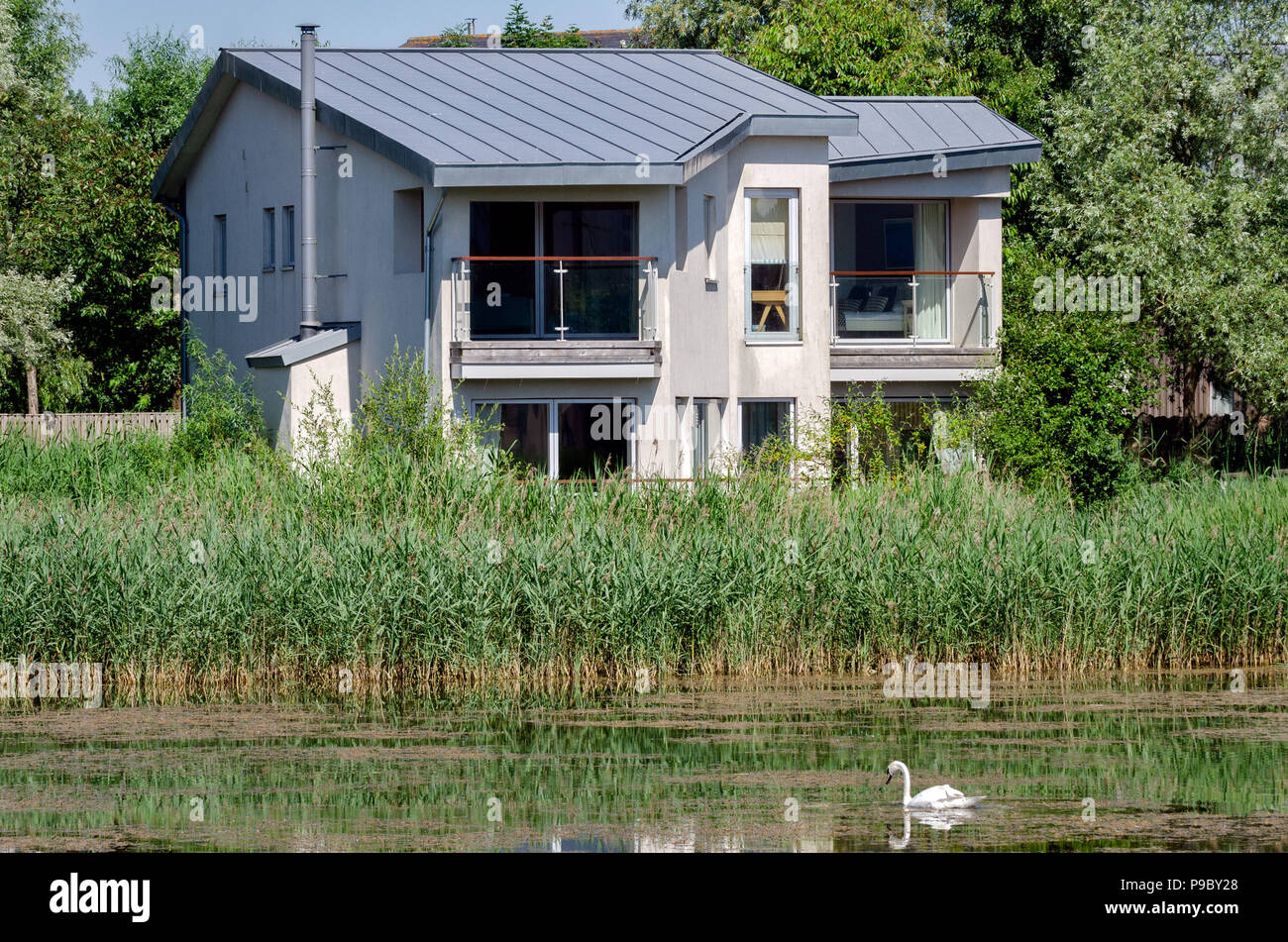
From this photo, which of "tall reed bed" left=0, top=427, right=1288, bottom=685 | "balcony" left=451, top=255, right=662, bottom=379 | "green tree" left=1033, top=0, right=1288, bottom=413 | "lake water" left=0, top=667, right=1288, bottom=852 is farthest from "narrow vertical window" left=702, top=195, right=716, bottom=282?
"lake water" left=0, top=667, right=1288, bottom=852

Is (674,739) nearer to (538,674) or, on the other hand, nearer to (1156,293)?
(538,674)

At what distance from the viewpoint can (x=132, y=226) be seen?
37.7 m

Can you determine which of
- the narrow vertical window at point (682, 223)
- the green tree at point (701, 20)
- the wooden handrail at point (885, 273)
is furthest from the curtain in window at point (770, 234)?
the green tree at point (701, 20)

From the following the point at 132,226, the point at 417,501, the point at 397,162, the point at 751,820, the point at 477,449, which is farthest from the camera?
the point at 132,226

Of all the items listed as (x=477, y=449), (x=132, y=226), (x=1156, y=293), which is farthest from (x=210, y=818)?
(x=132, y=226)

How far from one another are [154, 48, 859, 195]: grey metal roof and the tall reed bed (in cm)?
586

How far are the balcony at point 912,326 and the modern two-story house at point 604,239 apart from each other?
1.7 inches

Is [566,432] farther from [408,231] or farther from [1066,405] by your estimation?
[1066,405]

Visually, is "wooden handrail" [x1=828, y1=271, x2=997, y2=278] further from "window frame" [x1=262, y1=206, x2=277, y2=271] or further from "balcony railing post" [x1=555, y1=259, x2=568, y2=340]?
"window frame" [x1=262, y1=206, x2=277, y2=271]

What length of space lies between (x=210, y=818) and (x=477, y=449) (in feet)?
35.4

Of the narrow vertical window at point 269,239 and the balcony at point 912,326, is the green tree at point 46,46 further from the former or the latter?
the balcony at point 912,326

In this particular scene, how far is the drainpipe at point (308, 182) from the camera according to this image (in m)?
25.8

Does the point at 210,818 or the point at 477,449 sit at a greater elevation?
the point at 477,449

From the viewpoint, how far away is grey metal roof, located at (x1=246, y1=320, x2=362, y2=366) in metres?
25.0
